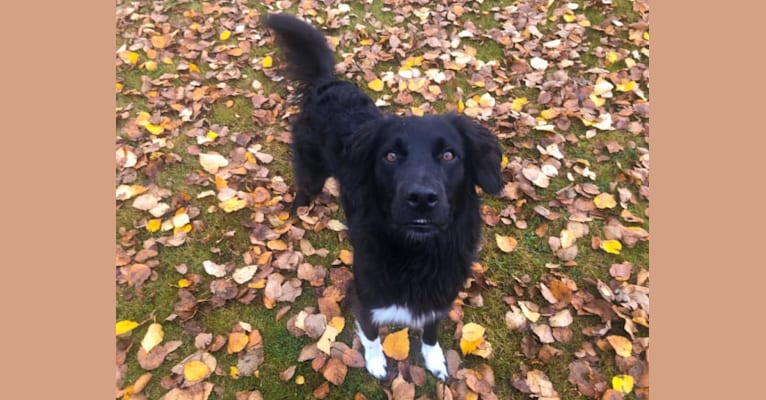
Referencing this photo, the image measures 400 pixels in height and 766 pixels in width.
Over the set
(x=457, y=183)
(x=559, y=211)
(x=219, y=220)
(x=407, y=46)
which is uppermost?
(x=457, y=183)

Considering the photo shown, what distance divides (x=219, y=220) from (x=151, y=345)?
4.32 feet

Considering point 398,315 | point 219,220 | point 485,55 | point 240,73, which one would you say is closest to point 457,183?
point 398,315

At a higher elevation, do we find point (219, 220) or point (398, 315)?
point (398, 315)

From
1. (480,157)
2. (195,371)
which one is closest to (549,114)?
(480,157)

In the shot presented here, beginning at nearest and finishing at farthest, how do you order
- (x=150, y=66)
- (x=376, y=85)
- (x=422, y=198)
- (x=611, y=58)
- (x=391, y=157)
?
(x=422, y=198) < (x=391, y=157) < (x=376, y=85) < (x=611, y=58) < (x=150, y=66)

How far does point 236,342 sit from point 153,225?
5.40 feet

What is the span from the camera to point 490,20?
664cm

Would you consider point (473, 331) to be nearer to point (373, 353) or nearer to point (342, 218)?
point (373, 353)

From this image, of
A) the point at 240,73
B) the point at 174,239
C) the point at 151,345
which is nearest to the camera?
the point at 151,345

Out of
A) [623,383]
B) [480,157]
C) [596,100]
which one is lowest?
[623,383]

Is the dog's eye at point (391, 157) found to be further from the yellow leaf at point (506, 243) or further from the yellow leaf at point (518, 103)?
the yellow leaf at point (518, 103)

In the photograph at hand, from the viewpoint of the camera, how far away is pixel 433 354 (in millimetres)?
3393

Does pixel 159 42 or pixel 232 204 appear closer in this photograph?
pixel 232 204

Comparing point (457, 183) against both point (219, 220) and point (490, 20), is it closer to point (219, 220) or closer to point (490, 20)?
point (219, 220)
